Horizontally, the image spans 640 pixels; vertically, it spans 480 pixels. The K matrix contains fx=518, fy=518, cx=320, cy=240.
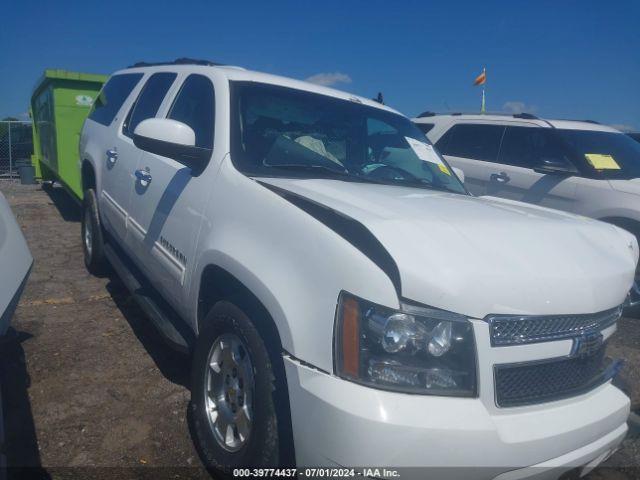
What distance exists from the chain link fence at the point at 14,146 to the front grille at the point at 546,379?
16.1m

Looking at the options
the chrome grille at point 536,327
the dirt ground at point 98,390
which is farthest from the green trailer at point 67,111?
the chrome grille at point 536,327

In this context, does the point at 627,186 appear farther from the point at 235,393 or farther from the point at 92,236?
the point at 92,236

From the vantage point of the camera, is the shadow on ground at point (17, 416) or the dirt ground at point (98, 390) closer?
the shadow on ground at point (17, 416)

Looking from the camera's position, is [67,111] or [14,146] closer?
[67,111]

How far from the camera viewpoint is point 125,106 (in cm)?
426

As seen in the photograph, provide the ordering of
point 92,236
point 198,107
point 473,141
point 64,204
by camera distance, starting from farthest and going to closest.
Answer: point 64,204
point 473,141
point 92,236
point 198,107

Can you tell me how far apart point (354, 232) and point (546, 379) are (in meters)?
Result: 0.87

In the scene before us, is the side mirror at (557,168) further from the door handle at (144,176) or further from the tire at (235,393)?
the tire at (235,393)

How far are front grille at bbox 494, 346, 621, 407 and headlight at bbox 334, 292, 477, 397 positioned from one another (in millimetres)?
130


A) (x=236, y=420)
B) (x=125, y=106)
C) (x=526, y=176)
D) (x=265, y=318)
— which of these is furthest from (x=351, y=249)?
(x=526, y=176)

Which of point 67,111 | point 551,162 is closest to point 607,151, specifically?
point 551,162

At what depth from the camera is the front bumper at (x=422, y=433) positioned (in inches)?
63.4

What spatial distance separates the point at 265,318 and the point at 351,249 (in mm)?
540

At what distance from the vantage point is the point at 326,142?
10.4 ft
